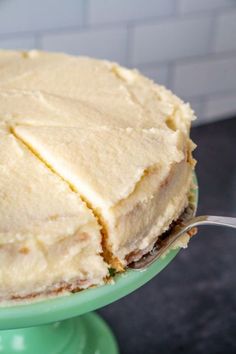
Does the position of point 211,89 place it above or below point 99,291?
below

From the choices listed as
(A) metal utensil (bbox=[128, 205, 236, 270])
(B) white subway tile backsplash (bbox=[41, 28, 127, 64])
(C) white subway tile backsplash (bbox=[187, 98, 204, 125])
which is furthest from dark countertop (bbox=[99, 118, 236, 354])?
(C) white subway tile backsplash (bbox=[187, 98, 204, 125])

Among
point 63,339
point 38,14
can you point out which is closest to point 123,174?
point 63,339

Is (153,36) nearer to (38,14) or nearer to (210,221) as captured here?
(38,14)

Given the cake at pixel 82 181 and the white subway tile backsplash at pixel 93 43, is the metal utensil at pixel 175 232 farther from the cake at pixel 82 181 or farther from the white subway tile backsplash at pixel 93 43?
the white subway tile backsplash at pixel 93 43

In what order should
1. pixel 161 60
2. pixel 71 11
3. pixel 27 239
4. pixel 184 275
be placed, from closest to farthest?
pixel 27 239 < pixel 184 275 < pixel 71 11 < pixel 161 60

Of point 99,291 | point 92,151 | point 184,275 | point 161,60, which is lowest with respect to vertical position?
point 184,275

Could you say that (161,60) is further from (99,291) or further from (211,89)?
(99,291)

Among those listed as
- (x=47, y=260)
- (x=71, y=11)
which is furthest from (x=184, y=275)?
(x=71, y=11)

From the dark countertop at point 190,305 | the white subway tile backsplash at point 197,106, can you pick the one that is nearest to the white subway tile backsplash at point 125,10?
the white subway tile backsplash at point 197,106
